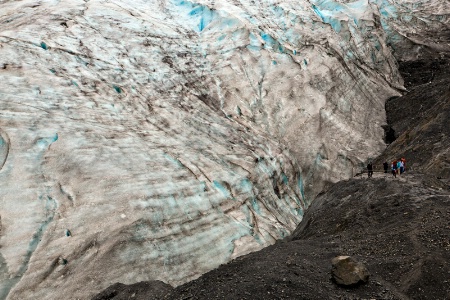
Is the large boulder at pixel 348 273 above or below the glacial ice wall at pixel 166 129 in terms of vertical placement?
above

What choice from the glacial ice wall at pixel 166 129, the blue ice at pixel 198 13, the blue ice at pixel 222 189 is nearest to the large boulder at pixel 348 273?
the glacial ice wall at pixel 166 129

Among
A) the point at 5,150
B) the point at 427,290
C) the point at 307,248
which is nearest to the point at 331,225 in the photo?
the point at 307,248

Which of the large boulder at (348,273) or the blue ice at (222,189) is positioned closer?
the large boulder at (348,273)

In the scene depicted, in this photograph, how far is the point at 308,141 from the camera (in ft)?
71.1

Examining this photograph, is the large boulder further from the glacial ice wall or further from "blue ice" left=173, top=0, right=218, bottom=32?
"blue ice" left=173, top=0, right=218, bottom=32

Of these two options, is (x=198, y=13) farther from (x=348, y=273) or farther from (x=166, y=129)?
(x=348, y=273)

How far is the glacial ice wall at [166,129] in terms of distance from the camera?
10.8 m

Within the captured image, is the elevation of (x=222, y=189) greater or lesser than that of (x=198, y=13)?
lesser

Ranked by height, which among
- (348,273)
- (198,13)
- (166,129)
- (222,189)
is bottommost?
(222,189)

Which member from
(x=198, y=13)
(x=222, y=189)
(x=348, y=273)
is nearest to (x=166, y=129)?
(x=222, y=189)

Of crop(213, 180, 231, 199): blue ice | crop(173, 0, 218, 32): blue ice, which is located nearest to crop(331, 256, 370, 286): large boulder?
crop(213, 180, 231, 199): blue ice

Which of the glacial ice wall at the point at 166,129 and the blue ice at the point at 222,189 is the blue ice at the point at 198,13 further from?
the blue ice at the point at 222,189

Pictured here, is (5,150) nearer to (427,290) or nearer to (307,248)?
(307,248)

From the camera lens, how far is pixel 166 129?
16.2 m
